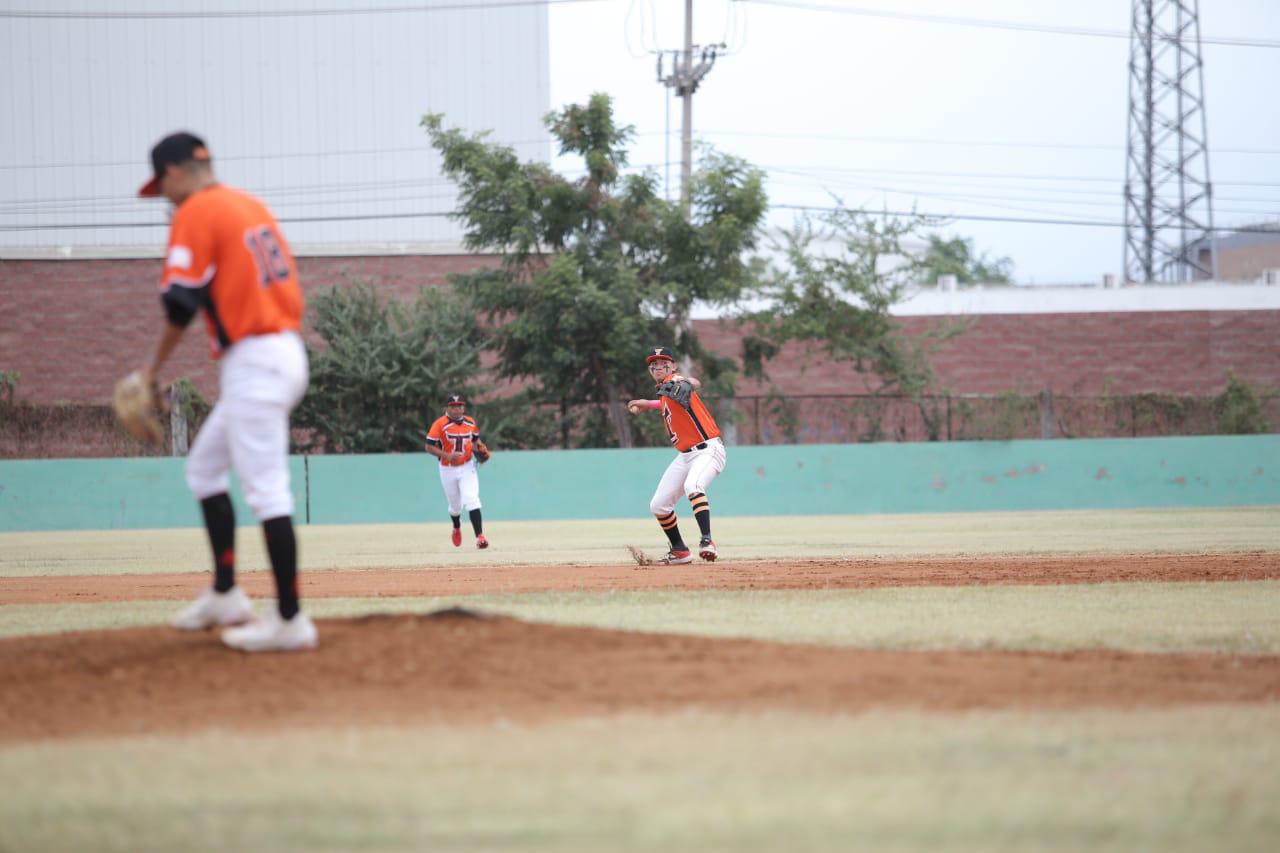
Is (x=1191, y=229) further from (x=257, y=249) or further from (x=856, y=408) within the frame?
(x=257, y=249)

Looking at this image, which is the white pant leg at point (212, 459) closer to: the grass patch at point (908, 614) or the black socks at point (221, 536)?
the black socks at point (221, 536)

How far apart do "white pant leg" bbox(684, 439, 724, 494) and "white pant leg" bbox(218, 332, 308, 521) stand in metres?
8.16

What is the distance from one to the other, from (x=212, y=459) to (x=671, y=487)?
8147 mm

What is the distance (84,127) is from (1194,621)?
124ft

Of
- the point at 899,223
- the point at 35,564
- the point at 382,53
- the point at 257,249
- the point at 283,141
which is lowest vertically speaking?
the point at 35,564

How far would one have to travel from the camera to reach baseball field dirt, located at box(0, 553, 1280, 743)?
477 cm

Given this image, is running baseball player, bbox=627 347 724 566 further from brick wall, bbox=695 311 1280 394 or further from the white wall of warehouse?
brick wall, bbox=695 311 1280 394

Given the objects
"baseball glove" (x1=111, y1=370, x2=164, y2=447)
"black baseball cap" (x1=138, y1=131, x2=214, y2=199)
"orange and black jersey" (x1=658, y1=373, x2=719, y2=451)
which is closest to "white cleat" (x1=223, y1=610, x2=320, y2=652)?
"baseball glove" (x1=111, y1=370, x2=164, y2=447)

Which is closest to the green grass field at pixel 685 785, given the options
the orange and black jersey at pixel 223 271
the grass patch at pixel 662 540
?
the orange and black jersey at pixel 223 271

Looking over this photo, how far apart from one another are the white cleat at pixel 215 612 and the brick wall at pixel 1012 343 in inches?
1270

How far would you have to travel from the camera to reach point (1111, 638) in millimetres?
6820

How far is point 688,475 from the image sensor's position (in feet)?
44.9

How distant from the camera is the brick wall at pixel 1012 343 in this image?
37.2 m

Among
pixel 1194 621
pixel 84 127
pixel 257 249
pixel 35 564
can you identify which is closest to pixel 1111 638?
pixel 1194 621
